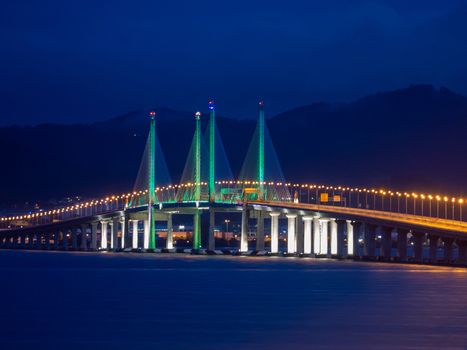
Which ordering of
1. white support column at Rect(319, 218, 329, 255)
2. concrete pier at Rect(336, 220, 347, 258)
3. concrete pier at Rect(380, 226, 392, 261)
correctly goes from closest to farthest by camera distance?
concrete pier at Rect(380, 226, 392, 261) < concrete pier at Rect(336, 220, 347, 258) < white support column at Rect(319, 218, 329, 255)

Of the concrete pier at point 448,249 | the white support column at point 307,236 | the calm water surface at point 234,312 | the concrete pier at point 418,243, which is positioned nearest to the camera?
the calm water surface at point 234,312

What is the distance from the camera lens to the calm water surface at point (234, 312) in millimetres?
33125

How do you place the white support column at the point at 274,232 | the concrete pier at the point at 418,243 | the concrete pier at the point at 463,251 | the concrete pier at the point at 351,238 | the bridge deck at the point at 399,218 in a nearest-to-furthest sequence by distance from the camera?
the concrete pier at the point at 463,251, the bridge deck at the point at 399,218, the concrete pier at the point at 418,243, the concrete pier at the point at 351,238, the white support column at the point at 274,232

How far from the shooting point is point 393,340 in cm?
3306

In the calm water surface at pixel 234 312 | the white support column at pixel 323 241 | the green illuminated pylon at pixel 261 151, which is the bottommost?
the calm water surface at pixel 234 312

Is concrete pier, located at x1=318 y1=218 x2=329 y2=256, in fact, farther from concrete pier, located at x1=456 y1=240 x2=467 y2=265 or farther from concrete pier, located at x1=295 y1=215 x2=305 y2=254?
concrete pier, located at x1=456 y1=240 x2=467 y2=265

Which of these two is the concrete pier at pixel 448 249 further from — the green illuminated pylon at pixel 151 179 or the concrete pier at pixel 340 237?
the green illuminated pylon at pixel 151 179

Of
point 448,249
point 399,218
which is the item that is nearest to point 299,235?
point 399,218

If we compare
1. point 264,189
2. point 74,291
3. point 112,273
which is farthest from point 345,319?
point 264,189

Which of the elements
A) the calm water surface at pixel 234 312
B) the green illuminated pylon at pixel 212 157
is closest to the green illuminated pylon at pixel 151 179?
the green illuminated pylon at pixel 212 157

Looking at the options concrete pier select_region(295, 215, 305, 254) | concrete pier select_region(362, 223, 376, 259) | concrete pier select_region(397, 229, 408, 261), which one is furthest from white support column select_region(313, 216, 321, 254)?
concrete pier select_region(397, 229, 408, 261)

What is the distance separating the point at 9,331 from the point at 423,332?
11.6m

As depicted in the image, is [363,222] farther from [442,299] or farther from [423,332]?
[423,332]

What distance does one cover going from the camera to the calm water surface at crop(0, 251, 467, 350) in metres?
33.1
